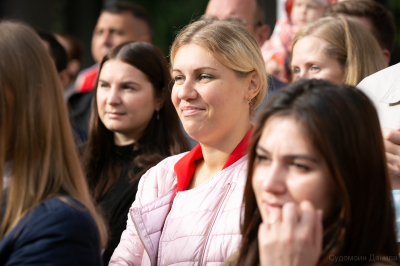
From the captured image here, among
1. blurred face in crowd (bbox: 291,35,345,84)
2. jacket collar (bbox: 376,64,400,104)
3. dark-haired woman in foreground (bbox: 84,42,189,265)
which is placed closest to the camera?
jacket collar (bbox: 376,64,400,104)

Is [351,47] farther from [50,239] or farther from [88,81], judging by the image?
[88,81]

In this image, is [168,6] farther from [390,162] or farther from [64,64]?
[390,162]

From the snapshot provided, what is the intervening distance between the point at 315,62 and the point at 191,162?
1167 mm

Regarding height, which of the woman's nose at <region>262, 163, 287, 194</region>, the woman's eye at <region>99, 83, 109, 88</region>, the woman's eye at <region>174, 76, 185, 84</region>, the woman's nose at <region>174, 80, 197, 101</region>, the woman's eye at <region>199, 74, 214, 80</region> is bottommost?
the woman's eye at <region>99, 83, 109, 88</region>

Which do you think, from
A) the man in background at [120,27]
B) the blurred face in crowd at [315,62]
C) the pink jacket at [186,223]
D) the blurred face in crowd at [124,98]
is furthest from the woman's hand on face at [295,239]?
the man in background at [120,27]

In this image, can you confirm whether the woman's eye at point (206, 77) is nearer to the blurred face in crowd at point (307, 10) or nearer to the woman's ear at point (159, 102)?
the woman's ear at point (159, 102)

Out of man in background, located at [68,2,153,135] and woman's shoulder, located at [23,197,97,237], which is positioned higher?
man in background, located at [68,2,153,135]

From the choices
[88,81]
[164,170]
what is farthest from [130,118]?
[88,81]

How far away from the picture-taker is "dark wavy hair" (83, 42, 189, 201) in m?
3.31

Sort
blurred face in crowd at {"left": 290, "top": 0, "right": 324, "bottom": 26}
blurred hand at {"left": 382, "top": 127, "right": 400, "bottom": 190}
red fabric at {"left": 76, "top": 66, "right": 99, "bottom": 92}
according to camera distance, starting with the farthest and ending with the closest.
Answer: red fabric at {"left": 76, "top": 66, "right": 99, "bottom": 92} → blurred face in crowd at {"left": 290, "top": 0, "right": 324, "bottom": 26} → blurred hand at {"left": 382, "top": 127, "right": 400, "bottom": 190}

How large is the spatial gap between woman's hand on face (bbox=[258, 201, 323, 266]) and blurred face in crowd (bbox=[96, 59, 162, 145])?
2.11 meters

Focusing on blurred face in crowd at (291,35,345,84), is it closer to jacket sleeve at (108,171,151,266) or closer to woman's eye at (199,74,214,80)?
woman's eye at (199,74,214,80)

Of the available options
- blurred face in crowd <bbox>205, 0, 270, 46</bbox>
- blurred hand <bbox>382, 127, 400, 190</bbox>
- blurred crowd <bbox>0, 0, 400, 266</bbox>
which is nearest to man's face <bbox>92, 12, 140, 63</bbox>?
blurred face in crowd <bbox>205, 0, 270, 46</bbox>

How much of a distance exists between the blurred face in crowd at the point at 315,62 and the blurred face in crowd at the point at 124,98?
1.09 metres
